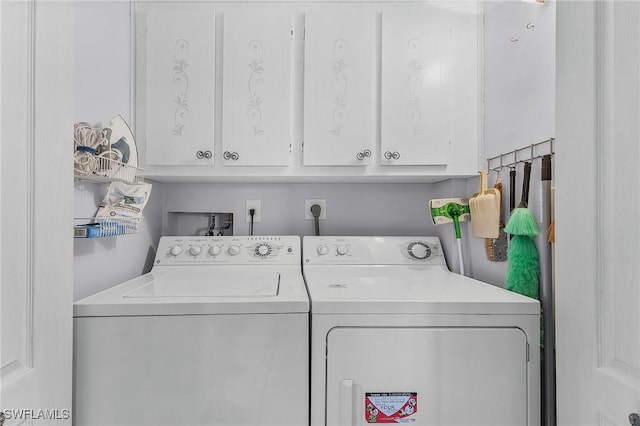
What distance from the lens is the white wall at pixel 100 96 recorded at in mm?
1196

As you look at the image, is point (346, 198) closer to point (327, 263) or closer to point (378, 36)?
point (327, 263)

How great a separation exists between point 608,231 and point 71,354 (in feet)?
4.33

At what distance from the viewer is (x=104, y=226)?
4.01 ft

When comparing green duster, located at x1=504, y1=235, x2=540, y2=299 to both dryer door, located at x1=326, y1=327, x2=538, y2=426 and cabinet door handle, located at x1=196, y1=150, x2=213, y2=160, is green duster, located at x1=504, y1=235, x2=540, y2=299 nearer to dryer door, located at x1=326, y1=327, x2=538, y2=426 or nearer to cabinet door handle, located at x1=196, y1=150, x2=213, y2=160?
dryer door, located at x1=326, y1=327, x2=538, y2=426

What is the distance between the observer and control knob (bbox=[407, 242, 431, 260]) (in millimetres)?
1789

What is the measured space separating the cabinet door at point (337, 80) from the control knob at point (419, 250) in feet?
1.80

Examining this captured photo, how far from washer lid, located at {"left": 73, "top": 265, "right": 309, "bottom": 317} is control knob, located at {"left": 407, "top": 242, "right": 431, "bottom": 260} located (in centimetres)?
63

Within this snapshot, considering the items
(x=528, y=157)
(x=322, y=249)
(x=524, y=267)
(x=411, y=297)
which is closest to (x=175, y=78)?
(x=322, y=249)

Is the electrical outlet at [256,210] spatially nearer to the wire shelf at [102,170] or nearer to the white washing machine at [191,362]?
the wire shelf at [102,170]

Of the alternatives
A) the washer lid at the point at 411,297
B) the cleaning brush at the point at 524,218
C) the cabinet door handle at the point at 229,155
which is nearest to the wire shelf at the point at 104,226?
the cabinet door handle at the point at 229,155

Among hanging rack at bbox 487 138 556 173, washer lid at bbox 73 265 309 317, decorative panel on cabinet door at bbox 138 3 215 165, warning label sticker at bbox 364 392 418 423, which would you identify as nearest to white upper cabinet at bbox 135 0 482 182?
decorative panel on cabinet door at bbox 138 3 215 165

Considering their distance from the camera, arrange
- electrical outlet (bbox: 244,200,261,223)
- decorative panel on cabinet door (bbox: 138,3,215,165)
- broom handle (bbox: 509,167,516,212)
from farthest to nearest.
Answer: electrical outlet (bbox: 244,200,261,223)
decorative panel on cabinet door (bbox: 138,3,215,165)
broom handle (bbox: 509,167,516,212)

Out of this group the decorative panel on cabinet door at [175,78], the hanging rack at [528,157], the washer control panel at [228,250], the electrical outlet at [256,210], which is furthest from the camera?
the electrical outlet at [256,210]

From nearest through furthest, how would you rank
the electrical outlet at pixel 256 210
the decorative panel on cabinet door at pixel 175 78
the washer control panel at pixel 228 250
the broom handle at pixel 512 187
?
the broom handle at pixel 512 187 → the decorative panel on cabinet door at pixel 175 78 → the washer control panel at pixel 228 250 → the electrical outlet at pixel 256 210
